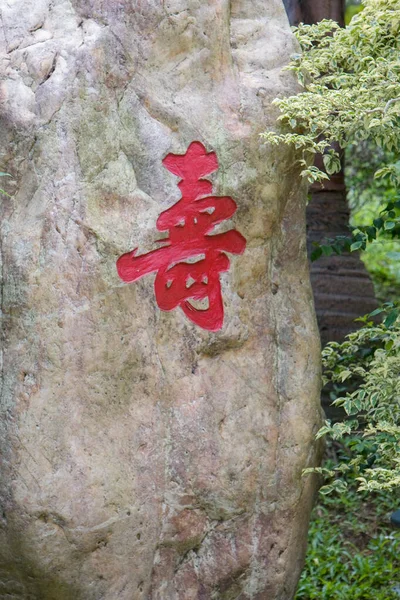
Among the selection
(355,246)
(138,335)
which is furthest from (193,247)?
(355,246)

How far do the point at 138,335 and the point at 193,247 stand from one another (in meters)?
0.48

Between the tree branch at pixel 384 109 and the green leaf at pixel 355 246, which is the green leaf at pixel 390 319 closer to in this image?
the green leaf at pixel 355 246

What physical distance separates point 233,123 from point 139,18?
2.02 ft

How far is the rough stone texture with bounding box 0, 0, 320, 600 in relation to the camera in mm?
3584

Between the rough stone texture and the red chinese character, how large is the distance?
0.05 m

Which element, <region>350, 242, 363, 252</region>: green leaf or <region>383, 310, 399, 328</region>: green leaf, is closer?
<region>383, 310, 399, 328</region>: green leaf

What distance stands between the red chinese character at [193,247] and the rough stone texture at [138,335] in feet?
0.16

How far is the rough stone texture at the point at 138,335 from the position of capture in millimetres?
3584

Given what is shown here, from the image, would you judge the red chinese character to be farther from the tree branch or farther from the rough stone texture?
the tree branch

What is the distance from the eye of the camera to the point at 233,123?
12.9ft

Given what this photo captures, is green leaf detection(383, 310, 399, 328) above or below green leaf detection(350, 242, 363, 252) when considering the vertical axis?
below

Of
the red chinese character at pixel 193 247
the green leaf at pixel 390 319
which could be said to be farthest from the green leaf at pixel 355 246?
the red chinese character at pixel 193 247

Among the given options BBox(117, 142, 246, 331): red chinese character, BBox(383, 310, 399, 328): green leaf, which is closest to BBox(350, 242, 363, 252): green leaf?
BBox(383, 310, 399, 328): green leaf

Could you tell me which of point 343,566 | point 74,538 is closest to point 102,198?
point 74,538
